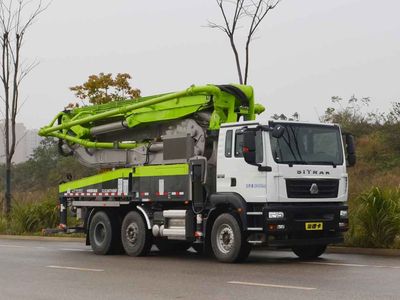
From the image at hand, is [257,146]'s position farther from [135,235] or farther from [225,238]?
[135,235]

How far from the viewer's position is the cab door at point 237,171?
1449cm

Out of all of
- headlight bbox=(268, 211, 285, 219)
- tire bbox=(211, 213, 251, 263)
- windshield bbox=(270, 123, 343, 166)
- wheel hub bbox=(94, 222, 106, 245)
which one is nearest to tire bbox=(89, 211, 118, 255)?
wheel hub bbox=(94, 222, 106, 245)

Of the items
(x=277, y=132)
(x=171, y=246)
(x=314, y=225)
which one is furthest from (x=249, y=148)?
(x=171, y=246)

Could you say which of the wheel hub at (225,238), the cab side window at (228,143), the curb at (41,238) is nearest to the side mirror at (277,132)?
the cab side window at (228,143)

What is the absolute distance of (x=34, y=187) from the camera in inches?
1982

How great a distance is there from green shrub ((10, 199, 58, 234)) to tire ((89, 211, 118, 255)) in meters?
7.52

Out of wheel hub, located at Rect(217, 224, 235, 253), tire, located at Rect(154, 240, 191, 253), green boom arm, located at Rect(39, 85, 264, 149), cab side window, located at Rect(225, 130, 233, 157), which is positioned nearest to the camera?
wheel hub, located at Rect(217, 224, 235, 253)

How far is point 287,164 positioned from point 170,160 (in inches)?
116

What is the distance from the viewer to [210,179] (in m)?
15.6

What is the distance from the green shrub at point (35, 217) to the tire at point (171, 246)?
826 cm

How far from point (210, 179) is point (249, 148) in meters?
1.50

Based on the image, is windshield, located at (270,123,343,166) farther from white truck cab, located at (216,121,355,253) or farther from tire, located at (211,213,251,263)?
tire, located at (211,213,251,263)

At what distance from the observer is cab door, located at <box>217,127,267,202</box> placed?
47.5 ft

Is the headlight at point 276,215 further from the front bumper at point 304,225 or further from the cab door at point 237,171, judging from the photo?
→ the cab door at point 237,171
